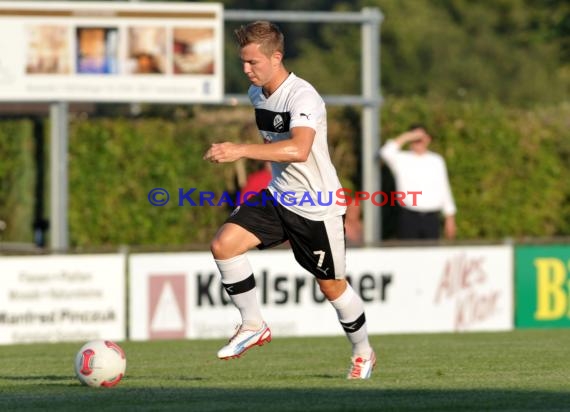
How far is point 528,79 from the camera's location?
52750mm

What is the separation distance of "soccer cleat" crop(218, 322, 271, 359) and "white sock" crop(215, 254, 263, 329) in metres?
0.04

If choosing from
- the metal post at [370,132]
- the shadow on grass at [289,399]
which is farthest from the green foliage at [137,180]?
the shadow on grass at [289,399]

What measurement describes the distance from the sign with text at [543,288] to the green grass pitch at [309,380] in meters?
4.02

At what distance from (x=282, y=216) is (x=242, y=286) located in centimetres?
54

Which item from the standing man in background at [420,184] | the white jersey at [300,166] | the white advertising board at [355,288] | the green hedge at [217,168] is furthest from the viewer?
the green hedge at [217,168]

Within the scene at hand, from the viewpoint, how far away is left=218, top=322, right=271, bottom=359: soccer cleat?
31.9 ft

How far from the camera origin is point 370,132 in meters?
19.8

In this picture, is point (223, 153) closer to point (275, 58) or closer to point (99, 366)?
point (275, 58)

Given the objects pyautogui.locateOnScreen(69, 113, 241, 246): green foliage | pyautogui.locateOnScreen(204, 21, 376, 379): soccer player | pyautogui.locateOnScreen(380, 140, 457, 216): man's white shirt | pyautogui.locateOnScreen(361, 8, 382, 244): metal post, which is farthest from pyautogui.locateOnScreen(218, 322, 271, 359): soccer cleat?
pyautogui.locateOnScreen(69, 113, 241, 246): green foliage

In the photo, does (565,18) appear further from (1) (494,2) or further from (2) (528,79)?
(1) (494,2)

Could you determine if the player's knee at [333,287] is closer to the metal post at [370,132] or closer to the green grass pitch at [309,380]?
the green grass pitch at [309,380]

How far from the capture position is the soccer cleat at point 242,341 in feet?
31.9

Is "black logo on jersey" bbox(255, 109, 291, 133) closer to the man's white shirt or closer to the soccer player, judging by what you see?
the soccer player

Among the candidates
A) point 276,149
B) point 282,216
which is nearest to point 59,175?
point 282,216
